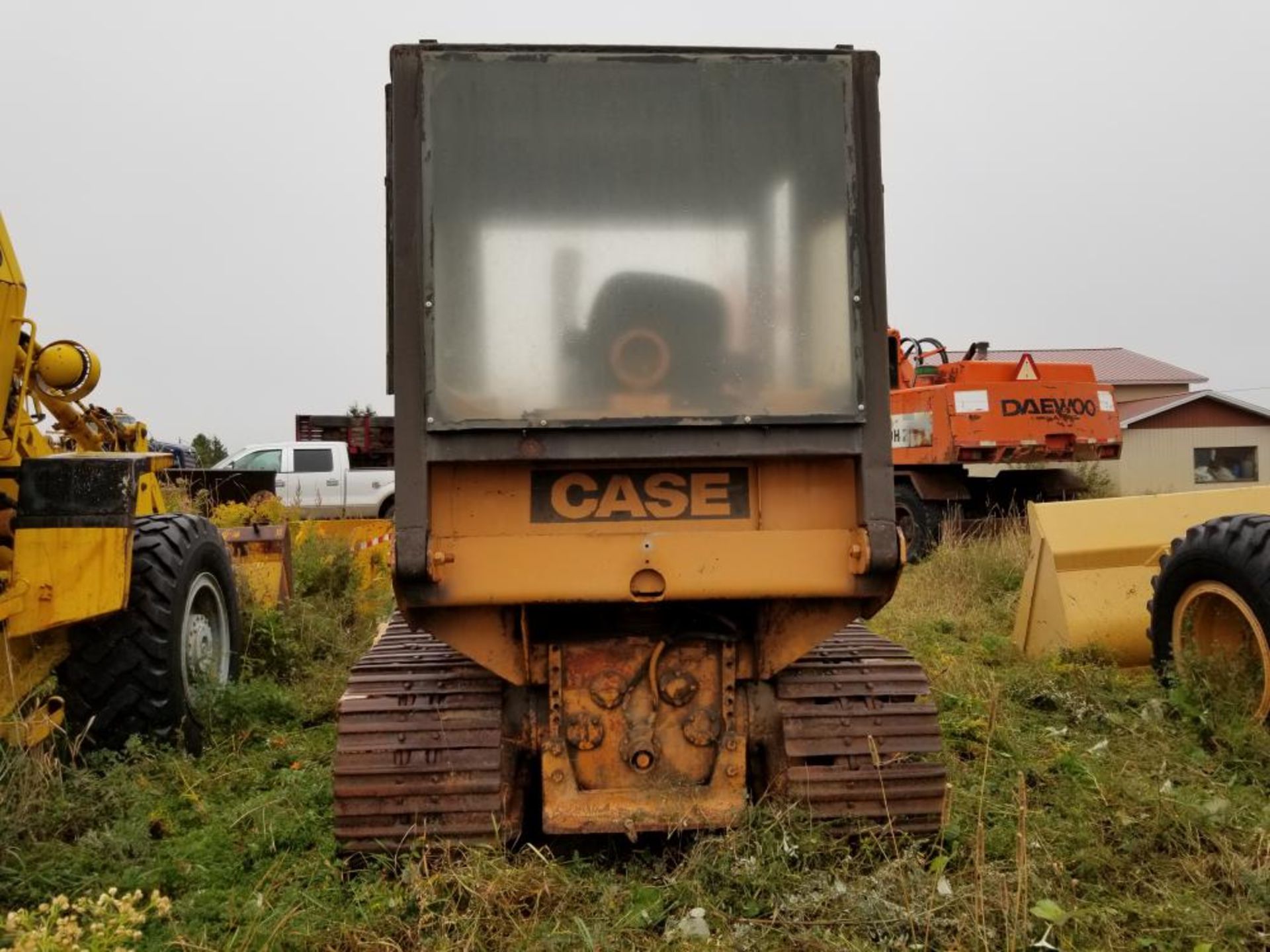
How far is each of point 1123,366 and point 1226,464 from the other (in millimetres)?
14867

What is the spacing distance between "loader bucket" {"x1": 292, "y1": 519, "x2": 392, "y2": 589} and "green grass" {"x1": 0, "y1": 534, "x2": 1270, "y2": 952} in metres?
4.09

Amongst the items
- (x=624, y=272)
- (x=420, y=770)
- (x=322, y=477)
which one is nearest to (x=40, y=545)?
(x=420, y=770)

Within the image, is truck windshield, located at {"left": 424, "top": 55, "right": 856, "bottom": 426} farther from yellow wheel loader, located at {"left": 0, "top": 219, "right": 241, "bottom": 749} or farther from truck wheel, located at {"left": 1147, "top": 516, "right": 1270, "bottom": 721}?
truck wheel, located at {"left": 1147, "top": 516, "right": 1270, "bottom": 721}

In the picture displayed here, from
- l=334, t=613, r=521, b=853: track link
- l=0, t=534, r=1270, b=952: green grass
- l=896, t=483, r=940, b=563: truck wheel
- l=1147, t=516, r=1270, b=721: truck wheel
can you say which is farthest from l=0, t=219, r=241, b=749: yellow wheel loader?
l=896, t=483, r=940, b=563: truck wheel

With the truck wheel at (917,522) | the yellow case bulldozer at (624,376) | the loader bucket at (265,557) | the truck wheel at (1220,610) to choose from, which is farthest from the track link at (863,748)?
the truck wheel at (917,522)

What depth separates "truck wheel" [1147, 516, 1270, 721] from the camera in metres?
4.91

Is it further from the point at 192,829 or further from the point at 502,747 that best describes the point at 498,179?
the point at 192,829

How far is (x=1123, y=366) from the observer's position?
4822cm

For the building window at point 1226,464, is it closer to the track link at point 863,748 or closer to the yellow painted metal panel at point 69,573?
the track link at point 863,748

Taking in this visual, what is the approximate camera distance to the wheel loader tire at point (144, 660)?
4.73 m

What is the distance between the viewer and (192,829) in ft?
13.6

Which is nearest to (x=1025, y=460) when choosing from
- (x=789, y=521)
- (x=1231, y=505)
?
(x=1231, y=505)

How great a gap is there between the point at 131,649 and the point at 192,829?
39.2 inches

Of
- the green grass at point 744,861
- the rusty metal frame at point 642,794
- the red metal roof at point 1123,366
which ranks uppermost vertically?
the red metal roof at point 1123,366
